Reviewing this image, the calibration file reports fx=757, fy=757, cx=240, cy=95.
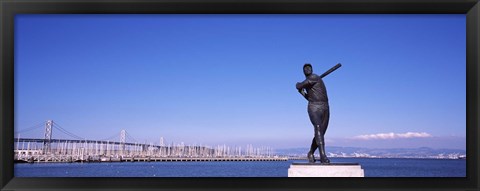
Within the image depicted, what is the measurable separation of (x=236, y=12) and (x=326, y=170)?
103 inches

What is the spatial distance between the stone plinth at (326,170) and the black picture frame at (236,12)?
2073 millimetres

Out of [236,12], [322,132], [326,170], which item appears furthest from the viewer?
[322,132]

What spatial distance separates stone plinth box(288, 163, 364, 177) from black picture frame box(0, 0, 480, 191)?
2073 millimetres

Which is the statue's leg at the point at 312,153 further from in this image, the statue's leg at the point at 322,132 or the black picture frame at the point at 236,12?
the black picture frame at the point at 236,12

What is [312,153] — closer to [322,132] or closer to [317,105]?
[322,132]

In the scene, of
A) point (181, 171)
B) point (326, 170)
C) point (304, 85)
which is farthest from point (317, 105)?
point (181, 171)

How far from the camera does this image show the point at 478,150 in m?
5.02

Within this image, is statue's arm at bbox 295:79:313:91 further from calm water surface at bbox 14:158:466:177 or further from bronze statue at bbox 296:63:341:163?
calm water surface at bbox 14:158:466:177

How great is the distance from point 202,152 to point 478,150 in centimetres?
7314

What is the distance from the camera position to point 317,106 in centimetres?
742

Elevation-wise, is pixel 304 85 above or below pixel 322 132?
above

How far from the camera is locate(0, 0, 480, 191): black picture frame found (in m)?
4.95

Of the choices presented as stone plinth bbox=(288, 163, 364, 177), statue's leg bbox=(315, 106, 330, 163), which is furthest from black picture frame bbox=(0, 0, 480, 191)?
statue's leg bbox=(315, 106, 330, 163)

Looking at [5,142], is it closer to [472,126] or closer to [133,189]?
[133,189]
